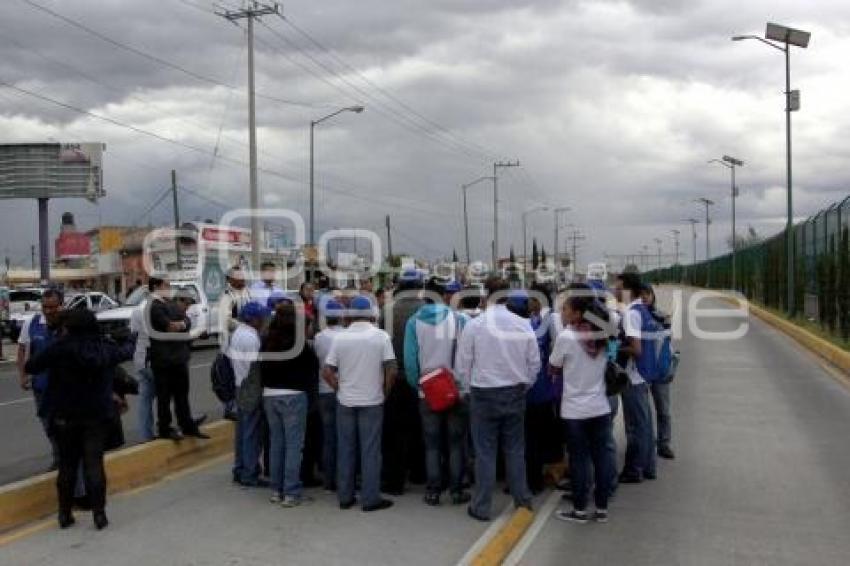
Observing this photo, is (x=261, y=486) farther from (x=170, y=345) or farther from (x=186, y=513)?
(x=170, y=345)

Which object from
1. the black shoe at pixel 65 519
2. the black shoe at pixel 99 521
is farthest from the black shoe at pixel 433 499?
the black shoe at pixel 65 519

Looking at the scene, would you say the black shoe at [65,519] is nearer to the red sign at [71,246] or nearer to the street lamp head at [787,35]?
the street lamp head at [787,35]

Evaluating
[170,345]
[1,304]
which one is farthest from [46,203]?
[170,345]

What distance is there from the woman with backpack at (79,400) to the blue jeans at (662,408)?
16.6 feet

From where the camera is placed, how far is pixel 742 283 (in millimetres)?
56719

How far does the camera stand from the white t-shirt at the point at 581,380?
283 inches

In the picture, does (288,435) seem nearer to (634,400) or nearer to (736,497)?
(634,400)

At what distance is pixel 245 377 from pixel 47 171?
4057cm

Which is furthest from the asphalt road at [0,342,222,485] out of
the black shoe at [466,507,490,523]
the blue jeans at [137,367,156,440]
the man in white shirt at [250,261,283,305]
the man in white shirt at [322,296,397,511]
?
the black shoe at [466,507,490,523]

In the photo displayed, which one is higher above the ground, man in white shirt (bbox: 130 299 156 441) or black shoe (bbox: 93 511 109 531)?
man in white shirt (bbox: 130 299 156 441)

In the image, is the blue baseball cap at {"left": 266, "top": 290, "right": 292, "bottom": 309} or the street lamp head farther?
the street lamp head

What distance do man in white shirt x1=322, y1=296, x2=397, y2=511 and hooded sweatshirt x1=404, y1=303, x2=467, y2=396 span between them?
217 millimetres

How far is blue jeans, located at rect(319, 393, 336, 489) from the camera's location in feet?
26.2

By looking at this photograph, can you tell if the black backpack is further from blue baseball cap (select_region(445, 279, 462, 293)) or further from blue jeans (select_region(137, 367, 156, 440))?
blue baseball cap (select_region(445, 279, 462, 293))
